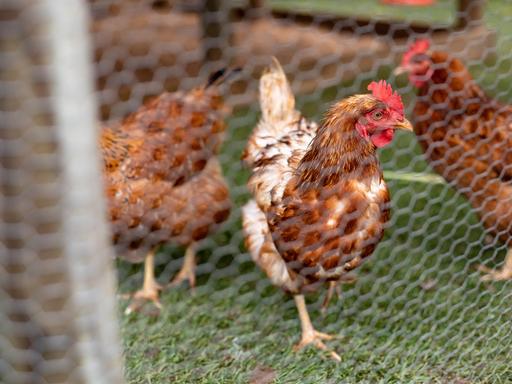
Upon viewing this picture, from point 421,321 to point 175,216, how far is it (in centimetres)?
88

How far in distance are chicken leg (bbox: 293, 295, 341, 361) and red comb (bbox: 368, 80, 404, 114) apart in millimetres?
708

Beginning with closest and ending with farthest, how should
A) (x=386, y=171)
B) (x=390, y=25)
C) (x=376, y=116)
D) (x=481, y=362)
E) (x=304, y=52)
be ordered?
(x=376, y=116) → (x=481, y=362) → (x=386, y=171) → (x=390, y=25) → (x=304, y=52)

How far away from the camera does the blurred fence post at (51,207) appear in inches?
37.5

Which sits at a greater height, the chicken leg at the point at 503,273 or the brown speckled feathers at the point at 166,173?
the brown speckled feathers at the point at 166,173

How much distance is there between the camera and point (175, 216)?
2.61m

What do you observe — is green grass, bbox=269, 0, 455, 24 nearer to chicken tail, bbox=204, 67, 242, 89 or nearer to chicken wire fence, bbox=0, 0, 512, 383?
chicken wire fence, bbox=0, 0, 512, 383

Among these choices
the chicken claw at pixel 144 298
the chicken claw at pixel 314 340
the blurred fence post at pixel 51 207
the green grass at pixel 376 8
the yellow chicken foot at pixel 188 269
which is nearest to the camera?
the blurred fence post at pixel 51 207

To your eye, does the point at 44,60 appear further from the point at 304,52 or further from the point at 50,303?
the point at 304,52

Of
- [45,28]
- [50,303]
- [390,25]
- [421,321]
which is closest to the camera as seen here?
[45,28]

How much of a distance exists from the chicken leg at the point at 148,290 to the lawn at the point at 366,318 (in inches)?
1.6

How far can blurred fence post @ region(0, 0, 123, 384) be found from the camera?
95 centimetres

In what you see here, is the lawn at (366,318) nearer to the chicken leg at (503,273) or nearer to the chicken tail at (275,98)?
the chicken leg at (503,273)

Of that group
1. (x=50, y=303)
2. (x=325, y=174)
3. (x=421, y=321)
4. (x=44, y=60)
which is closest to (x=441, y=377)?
(x=421, y=321)

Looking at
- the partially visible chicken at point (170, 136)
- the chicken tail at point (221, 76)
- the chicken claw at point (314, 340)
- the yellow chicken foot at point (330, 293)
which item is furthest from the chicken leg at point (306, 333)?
the chicken tail at point (221, 76)
